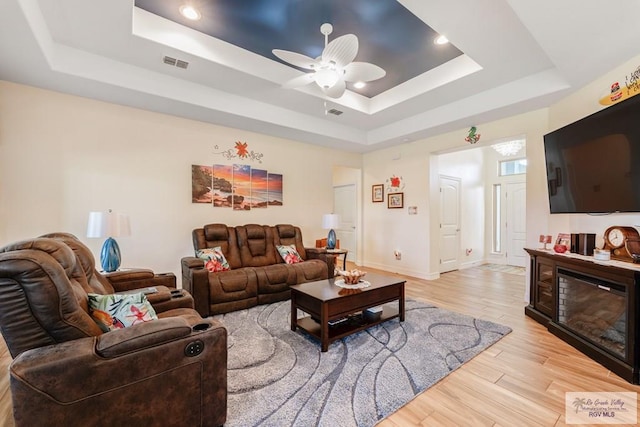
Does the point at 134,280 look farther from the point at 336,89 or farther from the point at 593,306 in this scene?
the point at 593,306

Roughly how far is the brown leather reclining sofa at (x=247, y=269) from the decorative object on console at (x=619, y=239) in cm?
316

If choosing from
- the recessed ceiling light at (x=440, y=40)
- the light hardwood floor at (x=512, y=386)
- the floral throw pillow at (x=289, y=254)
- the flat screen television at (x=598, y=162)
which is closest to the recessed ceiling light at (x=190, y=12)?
the recessed ceiling light at (x=440, y=40)

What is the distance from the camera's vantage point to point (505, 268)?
20.5ft

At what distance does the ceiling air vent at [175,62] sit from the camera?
3.07 metres

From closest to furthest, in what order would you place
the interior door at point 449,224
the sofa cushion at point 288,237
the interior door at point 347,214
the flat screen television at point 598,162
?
1. the flat screen television at point 598,162
2. the sofa cushion at point 288,237
3. the interior door at point 449,224
4. the interior door at point 347,214

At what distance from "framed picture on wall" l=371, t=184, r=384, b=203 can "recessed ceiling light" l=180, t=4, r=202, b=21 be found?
4487 mm

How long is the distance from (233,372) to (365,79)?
298 cm

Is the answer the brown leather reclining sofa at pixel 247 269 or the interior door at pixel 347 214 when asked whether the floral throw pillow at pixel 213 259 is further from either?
the interior door at pixel 347 214

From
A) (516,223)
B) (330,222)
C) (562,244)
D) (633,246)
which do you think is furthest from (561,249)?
(516,223)

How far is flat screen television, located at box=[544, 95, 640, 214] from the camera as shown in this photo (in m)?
2.26

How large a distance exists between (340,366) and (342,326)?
53cm

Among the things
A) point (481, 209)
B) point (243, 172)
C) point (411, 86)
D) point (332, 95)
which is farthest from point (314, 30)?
point (481, 209)

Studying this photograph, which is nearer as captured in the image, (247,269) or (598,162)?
(598,162)

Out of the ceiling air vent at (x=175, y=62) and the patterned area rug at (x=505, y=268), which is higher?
the ceiling air vent at (x=175, y=62)
